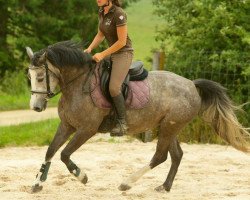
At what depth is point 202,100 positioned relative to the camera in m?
9.41

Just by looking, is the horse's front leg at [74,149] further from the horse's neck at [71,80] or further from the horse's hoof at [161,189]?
the horse's hoof at [161,189]

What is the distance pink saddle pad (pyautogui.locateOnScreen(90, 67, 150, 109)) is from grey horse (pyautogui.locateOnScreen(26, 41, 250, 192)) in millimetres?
67

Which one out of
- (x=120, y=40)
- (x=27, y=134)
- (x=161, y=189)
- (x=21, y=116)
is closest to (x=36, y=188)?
(x=161, y=189)

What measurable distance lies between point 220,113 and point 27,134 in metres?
5.41

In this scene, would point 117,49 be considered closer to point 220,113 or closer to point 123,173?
point 220,113

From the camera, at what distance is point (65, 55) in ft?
26.8

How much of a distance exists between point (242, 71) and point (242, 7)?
164cm

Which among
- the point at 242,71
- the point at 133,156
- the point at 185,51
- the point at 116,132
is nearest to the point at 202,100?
the point at 116,132

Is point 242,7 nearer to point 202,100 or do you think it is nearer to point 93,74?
point 202,100

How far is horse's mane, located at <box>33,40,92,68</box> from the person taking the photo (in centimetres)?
806

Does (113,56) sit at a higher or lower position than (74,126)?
higher

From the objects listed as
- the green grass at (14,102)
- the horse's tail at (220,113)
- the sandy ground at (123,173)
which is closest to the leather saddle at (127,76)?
the horse's tail at (220,113)

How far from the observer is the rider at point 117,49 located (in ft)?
26.5

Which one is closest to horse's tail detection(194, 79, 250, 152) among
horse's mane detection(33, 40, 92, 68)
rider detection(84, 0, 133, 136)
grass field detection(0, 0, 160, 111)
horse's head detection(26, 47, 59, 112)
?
rider detection(84, 0, 133, 136)
